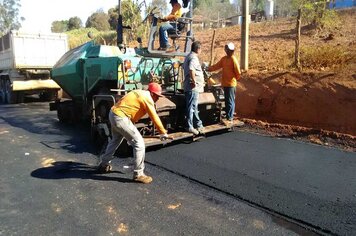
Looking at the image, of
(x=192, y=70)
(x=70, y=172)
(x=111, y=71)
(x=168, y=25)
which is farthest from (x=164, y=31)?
(x=70, y=172)

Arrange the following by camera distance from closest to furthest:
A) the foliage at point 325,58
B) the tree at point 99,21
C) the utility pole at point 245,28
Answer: the foliage at point 325,58 < the utility pole at point 245,28 < the tree at point 99,21

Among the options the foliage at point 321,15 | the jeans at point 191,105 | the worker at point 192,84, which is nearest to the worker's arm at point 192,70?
the worker at point 192,84

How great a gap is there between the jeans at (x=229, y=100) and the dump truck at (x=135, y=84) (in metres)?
0.15

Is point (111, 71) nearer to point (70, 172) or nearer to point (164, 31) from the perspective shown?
point (164, 31)

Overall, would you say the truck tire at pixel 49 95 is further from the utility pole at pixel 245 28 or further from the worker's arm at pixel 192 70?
the worker's arm at pixel 192 70

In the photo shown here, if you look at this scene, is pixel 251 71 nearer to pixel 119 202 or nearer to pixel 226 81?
pixel 226 81

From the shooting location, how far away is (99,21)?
41.5 m

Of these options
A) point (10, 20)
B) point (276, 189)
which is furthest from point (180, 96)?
point (10, 20)

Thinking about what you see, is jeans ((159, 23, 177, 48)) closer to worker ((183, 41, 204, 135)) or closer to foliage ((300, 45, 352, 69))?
worker ((183, 41, 204, 135))

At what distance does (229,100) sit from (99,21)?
37.0 m

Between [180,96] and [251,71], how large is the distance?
419 centimetres

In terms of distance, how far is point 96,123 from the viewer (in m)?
7.07

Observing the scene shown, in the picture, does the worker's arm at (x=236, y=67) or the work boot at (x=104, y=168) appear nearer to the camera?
the work boot at (x=104, y=168)

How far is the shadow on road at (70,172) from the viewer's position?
517 cm
